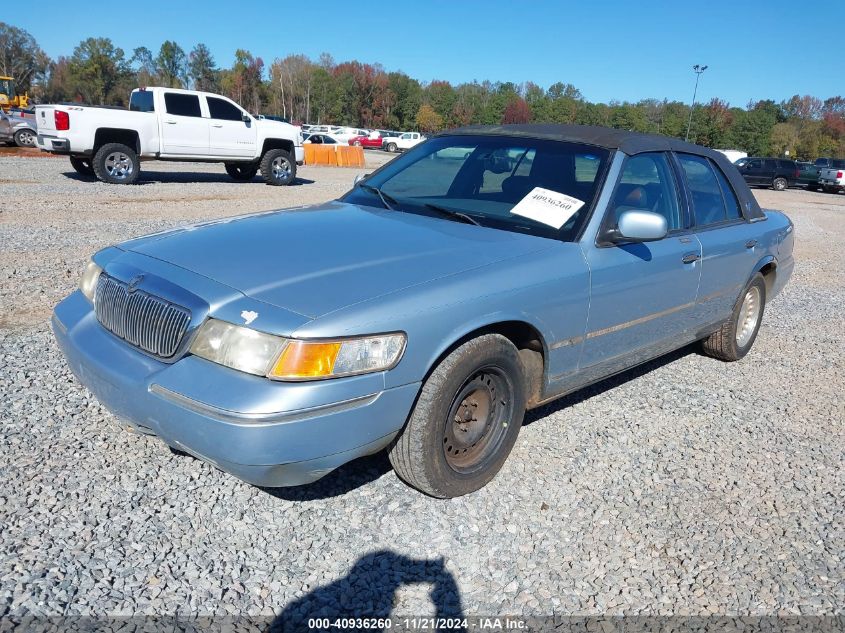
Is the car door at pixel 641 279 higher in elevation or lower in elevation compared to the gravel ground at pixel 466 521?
higher

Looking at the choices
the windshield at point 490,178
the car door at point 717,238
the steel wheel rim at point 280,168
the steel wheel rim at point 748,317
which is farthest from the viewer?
the steel wheel rim at point 280,168

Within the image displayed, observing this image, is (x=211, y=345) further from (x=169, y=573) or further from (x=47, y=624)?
(x=47, y=624)

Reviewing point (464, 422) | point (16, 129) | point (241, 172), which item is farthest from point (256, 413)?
point (16, 129)

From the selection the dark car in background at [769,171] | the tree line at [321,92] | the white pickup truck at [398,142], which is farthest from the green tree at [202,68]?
the dark car in background at [769,171]

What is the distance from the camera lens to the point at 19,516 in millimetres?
2684

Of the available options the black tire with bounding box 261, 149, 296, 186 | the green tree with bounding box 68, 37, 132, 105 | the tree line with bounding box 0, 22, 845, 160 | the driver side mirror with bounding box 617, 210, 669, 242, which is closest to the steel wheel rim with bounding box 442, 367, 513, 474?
the driver side mirror with bounding box 617, 210, 669, 242

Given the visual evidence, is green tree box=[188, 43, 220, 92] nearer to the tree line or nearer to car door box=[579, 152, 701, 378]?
the tree line

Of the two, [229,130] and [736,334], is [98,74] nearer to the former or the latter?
[229,130]

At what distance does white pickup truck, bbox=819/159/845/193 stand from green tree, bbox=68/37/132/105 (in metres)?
87.3

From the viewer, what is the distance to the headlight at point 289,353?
2.37 meters

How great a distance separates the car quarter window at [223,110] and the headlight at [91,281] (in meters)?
13.1

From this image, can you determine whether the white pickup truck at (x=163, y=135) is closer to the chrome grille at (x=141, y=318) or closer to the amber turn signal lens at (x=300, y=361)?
the chrome grille at (x=141, y=318)

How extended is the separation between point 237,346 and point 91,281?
1166 millimetres

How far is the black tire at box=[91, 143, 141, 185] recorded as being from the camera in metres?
13.9
